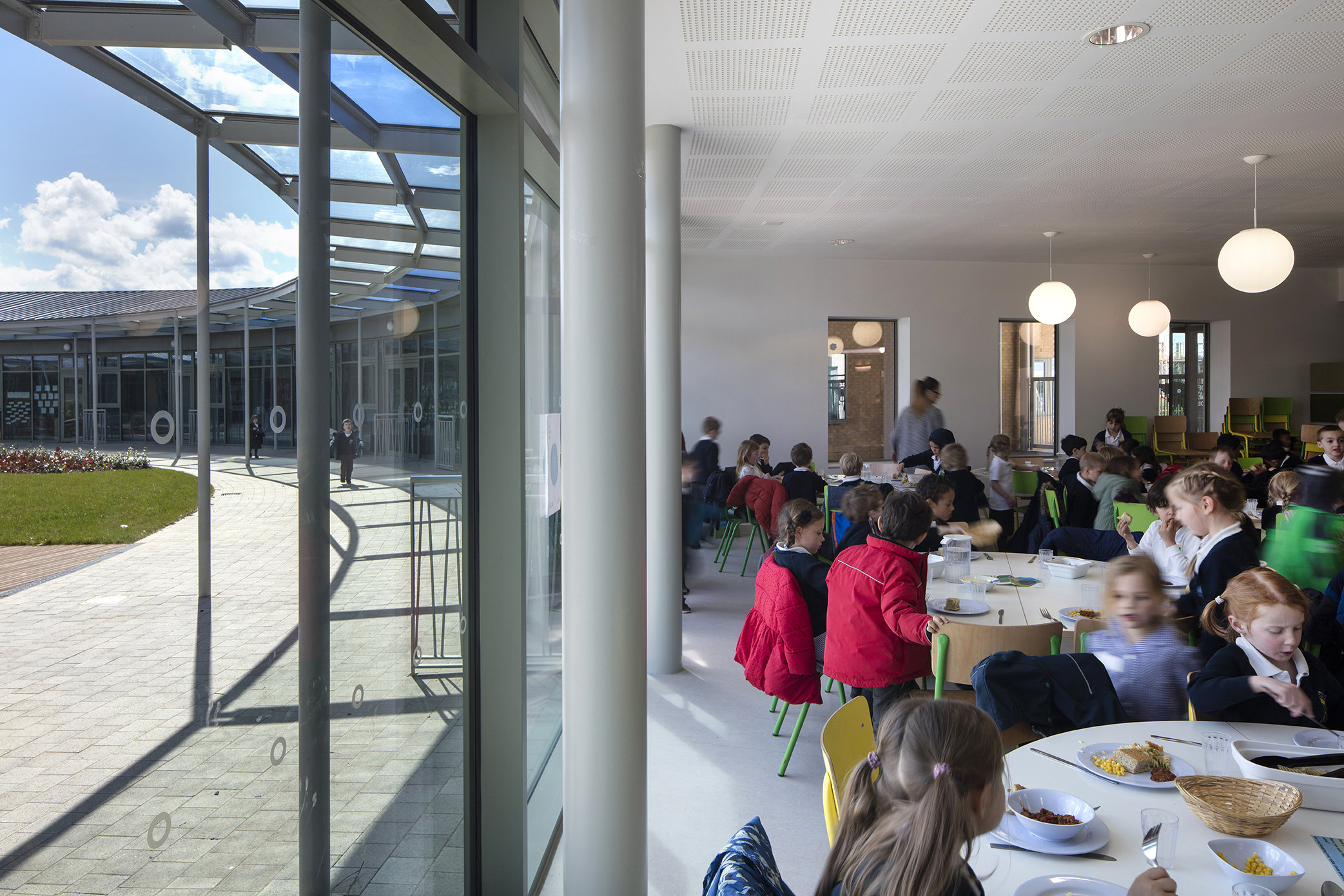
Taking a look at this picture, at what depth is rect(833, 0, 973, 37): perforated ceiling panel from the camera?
3.12 meters

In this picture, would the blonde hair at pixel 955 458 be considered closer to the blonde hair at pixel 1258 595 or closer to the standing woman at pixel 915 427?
the standing woman at pixel 915 427

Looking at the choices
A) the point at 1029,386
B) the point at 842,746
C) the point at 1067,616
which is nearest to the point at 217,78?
the point at 842,746

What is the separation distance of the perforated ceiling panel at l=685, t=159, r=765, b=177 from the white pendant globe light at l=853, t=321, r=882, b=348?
14.9 feet

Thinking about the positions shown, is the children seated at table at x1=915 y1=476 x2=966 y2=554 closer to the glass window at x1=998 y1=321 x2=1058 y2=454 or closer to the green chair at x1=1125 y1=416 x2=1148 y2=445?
the glass window at x1=998 y1=321 x2=1058 y2=454

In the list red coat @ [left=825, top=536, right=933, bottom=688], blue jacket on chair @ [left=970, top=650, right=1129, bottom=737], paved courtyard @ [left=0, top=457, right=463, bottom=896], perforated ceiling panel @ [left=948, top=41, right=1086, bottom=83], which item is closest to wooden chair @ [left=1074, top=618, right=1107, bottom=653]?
red coat @ [left=825, top=536, right=933, bottom=688]

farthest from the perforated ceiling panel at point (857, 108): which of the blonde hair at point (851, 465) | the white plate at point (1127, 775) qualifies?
the white plate at point (1127, 775)

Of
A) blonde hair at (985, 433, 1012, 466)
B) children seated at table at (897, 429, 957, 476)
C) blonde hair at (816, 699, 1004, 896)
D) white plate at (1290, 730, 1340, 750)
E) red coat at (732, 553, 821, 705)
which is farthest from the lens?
children seated at table at (897, 429, 957, 476)

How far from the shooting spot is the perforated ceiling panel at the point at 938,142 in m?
4.71

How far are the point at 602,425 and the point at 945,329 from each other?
8364 millimetres

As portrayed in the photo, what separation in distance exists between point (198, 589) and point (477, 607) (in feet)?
3.43

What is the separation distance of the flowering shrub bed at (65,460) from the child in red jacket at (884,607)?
2.31 meters

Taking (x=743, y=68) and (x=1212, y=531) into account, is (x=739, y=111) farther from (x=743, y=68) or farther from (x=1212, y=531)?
(x=1212, y=531)

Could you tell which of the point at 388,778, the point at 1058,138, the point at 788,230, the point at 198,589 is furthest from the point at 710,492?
the point at 198,589

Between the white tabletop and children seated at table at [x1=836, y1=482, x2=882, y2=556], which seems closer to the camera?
the white tabletop
